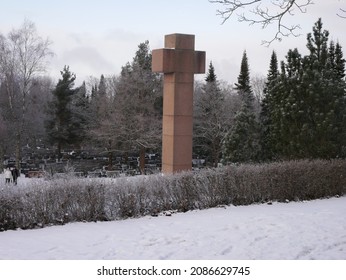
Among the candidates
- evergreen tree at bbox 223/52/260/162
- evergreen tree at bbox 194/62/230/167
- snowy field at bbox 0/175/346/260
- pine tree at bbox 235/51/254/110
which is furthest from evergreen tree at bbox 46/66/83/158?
snowy field at bbox 0/175/346/260

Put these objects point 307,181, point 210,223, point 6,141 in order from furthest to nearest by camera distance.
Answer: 1. point 6,141
2. point 307,181
3. point 210,223

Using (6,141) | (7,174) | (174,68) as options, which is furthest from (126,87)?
(174,68)

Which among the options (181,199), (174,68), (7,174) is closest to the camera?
(181,199)

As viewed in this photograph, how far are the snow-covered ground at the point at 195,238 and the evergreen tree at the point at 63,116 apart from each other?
3252 centimetres

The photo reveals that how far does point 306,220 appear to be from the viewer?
1039 centimetres

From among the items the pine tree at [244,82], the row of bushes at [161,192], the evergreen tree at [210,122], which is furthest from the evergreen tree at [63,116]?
the row of bushes at [161,192]

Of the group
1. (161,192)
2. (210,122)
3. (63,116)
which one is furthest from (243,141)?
(63,116)

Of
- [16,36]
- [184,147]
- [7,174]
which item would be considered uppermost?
A: [16,36]

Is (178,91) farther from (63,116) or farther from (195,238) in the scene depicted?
(63,116)

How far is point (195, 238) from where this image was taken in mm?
8922

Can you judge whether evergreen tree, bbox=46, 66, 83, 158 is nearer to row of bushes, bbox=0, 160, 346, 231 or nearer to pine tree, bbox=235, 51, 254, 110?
pine tree, bbox=235, 51, 254, 110

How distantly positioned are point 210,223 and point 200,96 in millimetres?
33839

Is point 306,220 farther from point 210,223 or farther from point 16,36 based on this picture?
point 16,36

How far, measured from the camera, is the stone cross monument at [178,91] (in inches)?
701
